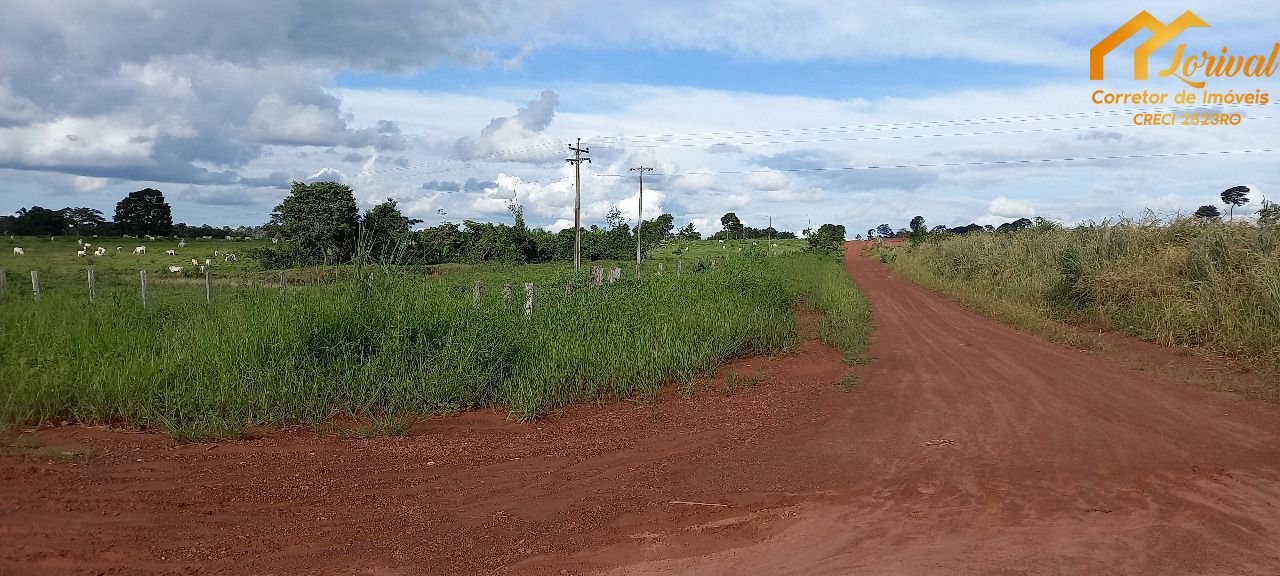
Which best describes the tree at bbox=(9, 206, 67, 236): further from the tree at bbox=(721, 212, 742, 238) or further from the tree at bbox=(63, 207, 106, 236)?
the tree at bbox=(721, 212, 742, 238)

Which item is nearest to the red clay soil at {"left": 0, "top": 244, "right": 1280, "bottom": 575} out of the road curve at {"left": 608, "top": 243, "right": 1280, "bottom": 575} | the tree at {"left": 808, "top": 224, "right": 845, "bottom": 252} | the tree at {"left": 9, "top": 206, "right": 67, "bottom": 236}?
the road curve at {"left": 608, "top": 243, "right": 1280, "bottom": 575}

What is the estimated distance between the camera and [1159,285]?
13672 mm

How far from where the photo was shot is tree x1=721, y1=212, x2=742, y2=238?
293 feet

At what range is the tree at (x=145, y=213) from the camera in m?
64.1

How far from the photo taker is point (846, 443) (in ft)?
22.7

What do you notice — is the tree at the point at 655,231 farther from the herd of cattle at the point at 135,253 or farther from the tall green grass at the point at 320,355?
the tall green grass at the point at 320,355

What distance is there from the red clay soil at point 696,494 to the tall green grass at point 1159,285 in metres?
3.81

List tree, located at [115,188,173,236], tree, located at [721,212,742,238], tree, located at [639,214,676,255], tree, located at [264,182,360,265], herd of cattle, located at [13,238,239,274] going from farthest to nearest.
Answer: tree, located at [721,212,742,238] → tree, located at [115,188,173,236] → tree, located at [639,214,676,255] → herd of cattle, located at [13,238,239,274] → tree, located at [264,182,360,265]

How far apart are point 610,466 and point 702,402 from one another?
2.52 meters

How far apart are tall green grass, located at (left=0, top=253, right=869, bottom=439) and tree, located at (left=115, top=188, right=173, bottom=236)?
63.5m

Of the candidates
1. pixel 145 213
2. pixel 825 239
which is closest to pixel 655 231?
pixel 825 239

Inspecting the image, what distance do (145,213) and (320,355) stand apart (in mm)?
69567

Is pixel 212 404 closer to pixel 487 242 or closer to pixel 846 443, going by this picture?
pixel 846 443

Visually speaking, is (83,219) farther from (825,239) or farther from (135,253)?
(825,239)
